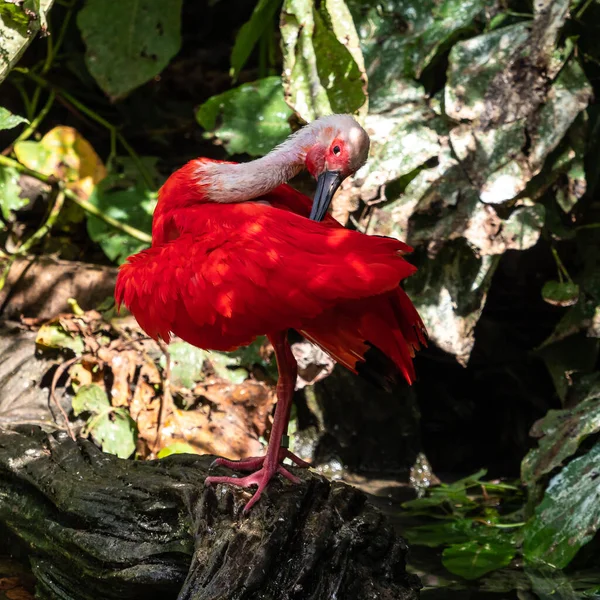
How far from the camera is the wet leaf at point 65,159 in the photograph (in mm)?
4992

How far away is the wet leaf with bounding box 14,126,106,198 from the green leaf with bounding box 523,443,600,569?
307 cm

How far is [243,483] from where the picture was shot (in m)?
2.72

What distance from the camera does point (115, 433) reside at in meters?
4.15

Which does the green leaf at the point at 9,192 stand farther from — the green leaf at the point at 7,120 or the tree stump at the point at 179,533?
the tree stump at the point at 179,533

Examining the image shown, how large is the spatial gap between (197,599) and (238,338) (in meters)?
0.76

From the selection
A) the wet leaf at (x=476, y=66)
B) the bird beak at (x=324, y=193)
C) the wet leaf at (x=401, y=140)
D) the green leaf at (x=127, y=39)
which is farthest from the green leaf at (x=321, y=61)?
the green leaf at (x=127, y=39)

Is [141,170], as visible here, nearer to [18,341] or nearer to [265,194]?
[18,341]

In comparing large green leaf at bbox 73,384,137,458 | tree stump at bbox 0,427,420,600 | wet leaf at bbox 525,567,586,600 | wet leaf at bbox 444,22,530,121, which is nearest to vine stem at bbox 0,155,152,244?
large green leaf at bbox 73,384,137,458

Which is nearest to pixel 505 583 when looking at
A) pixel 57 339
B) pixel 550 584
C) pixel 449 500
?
pixel 550 584

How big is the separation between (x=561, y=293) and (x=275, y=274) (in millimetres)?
2039

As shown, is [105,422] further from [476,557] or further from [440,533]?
[476,557]

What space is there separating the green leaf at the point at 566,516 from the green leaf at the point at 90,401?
2063mm

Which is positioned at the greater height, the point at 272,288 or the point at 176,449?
the point at 272,288

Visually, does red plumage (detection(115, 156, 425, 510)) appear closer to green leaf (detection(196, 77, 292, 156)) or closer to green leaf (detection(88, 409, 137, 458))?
green leaf (detection(88, 409, 137, 458))
